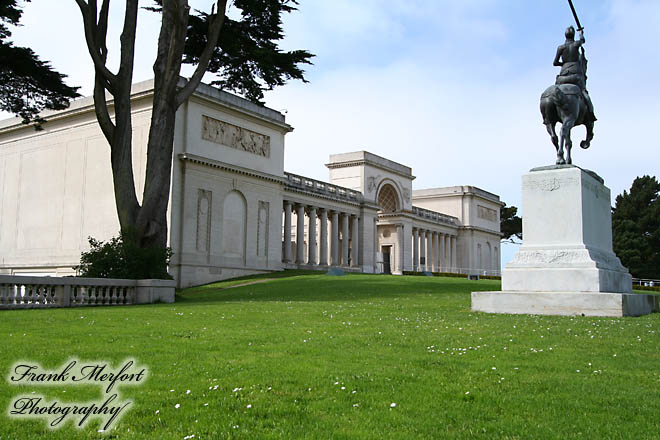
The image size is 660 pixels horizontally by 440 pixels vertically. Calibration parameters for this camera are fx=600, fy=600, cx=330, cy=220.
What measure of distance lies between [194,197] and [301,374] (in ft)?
105

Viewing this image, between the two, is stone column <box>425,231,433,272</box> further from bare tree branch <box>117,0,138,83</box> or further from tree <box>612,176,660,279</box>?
bare tree branch <box>117,0,138,83</box>

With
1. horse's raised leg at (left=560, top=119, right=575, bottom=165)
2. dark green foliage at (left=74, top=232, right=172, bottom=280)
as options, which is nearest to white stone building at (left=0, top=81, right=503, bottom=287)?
dark green foliage at (left=74, top=232, right=172, bottom=280)

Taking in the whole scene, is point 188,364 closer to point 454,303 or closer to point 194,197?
point 454,303

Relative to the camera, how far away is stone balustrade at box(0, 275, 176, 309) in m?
16.2

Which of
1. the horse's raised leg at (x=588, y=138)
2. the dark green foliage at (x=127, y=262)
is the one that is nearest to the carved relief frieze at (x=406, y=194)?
the dark green foliage at (x=127, y=262)

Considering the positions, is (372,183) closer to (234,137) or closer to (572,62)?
(234,137)

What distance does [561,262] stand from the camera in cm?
1318

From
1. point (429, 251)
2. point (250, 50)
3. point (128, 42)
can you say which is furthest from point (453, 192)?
point (128, 42)

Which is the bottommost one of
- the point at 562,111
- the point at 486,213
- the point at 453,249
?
the point at 453,249

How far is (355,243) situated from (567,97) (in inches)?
1634

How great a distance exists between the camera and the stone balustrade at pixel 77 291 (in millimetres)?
16178

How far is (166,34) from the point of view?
23.0 metres

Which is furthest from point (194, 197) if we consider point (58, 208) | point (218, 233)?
point (58, 208)

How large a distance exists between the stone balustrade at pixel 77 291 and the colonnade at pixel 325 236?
27.2 m
